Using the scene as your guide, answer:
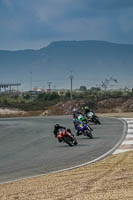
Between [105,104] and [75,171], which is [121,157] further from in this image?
[105,104]

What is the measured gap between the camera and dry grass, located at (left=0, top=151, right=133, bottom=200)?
1059 centimetres

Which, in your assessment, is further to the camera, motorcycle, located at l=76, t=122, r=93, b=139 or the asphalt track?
motorcycle, located at l=76, t=122, r=93, b=139

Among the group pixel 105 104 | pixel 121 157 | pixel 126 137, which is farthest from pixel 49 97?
pixel 121 157

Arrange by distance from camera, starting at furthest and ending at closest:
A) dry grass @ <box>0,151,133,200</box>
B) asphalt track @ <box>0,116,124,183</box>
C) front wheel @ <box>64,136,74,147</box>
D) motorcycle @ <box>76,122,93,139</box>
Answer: motorcycle @ <box>76,122,93,139</box> < front wheel @ <box>64,136,74,147</box> < asphalt track @ <box>0,116,124,183</box> < dry grass @ <box>0,151,133,200</box>

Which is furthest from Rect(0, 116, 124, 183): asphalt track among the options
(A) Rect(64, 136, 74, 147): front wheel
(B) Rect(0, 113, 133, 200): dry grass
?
(B) Rect(0, 113, 133, 200): dry grass

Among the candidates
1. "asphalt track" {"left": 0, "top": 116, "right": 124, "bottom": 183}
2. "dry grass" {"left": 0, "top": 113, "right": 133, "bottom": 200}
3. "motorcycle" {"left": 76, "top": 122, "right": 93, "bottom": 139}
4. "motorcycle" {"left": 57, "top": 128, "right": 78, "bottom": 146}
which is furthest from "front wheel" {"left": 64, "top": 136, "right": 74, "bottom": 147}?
"dry grass" {"left": 0, "top": 113, "right": 133, "bottom": 200}

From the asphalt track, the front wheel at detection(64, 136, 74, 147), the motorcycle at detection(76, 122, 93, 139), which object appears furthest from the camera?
the motorcycle at detection(76, 122, 93, 139)

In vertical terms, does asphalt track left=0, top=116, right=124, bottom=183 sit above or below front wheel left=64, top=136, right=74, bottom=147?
below

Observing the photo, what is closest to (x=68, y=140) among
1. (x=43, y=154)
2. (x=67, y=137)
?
(x=67, y=137)

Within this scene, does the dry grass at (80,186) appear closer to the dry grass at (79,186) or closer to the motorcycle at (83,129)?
the dry grass at (79,186)

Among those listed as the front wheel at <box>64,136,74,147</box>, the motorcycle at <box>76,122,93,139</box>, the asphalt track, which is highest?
the motorcycle at <box>76,122,93,139</box>

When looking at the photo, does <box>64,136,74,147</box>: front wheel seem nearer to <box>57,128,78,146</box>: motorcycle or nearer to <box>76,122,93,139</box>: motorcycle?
<box>57,128,78,146</box>: motorcycle

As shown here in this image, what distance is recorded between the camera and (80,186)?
38.2ft

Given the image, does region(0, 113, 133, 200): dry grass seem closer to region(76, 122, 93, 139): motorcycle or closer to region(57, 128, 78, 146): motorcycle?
region(57, 128, 78, 146): motorcycle
